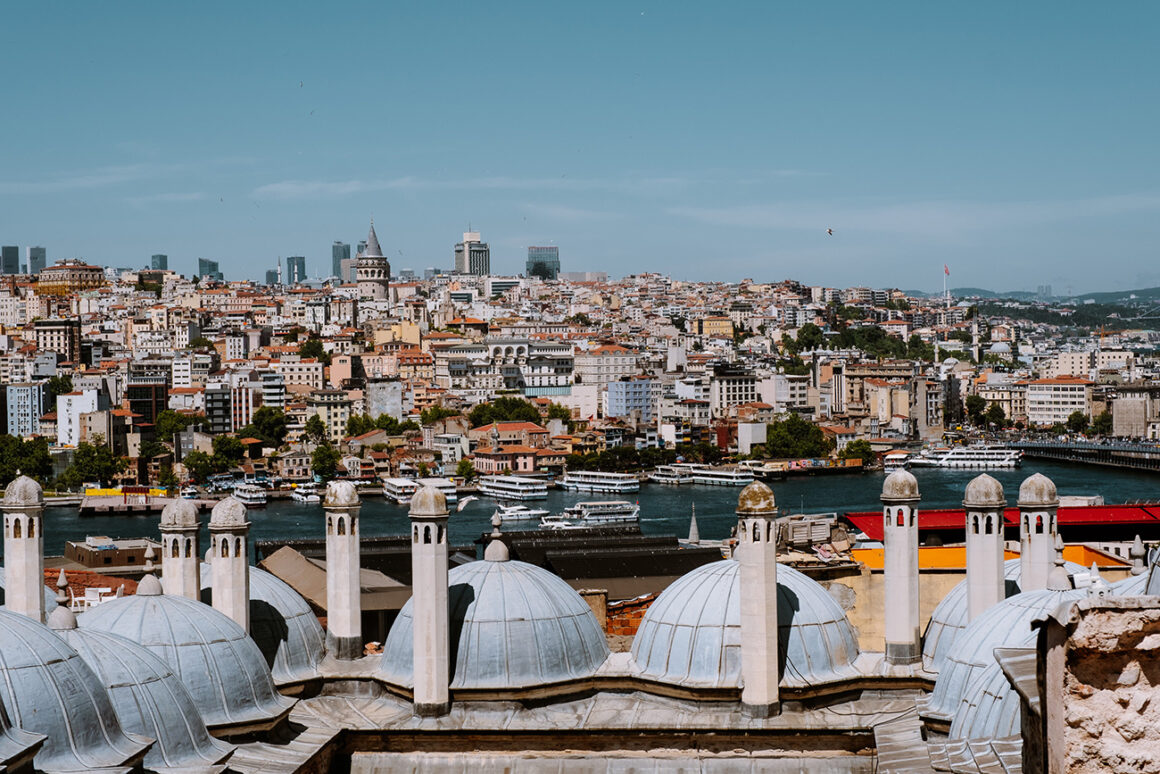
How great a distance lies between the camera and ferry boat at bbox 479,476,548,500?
53.4 meters

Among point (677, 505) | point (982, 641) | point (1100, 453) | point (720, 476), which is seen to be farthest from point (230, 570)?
point (1100, 453)

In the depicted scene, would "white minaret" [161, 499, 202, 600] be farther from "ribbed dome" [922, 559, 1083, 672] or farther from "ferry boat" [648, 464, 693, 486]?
"ferry boat" [648, 464, 693, 486]

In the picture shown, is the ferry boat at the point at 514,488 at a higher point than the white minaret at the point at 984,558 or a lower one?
lower

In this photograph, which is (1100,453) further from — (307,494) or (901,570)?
(901,570)

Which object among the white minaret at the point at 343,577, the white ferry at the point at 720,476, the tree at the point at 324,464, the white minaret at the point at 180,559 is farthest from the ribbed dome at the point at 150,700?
the tree at the point at 324,464

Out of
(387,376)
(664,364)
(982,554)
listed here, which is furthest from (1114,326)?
(982,554)

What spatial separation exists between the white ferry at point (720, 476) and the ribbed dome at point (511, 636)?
48.4 meters

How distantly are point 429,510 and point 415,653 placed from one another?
0.70 meters

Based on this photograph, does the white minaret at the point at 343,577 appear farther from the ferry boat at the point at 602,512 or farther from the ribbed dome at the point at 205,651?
the ferry boat at the point at 602,512

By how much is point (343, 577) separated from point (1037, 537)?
3.64 m

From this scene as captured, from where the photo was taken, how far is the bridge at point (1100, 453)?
2527 inches

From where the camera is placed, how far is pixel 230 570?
27.3 feet

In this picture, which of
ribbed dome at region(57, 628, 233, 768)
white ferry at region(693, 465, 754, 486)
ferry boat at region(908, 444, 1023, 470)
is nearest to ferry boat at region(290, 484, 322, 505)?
white ferry at region(693, 465, 754, 486)

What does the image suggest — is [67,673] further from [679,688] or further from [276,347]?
[276,347]
